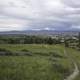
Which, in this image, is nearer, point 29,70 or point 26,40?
point 29,70

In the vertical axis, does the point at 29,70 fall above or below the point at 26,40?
below

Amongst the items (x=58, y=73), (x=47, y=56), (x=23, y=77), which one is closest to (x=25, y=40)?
(x=47, y=56)

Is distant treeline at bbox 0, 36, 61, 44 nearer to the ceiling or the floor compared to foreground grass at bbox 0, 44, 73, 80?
nearer to the ceiling

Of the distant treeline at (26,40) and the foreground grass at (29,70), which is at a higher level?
the distant treeline at (26,40)

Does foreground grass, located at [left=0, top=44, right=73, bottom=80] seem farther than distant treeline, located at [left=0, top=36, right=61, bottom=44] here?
No

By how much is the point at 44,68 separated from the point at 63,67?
352 cm

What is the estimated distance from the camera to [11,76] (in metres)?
17.3

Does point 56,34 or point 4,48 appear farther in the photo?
point 56,34

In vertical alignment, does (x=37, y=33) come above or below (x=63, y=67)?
above

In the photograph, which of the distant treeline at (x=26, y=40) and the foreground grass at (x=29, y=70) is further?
the distant treeline at (x=26, y=40)

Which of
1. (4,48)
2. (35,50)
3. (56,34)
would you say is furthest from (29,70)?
(56,34)

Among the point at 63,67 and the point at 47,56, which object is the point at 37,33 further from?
the point at 63,67

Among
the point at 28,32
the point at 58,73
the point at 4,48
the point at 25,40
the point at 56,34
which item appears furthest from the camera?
the point at 56,34

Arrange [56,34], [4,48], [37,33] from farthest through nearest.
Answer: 1. [56,34]
2. [37,33]
3. [4,48]
